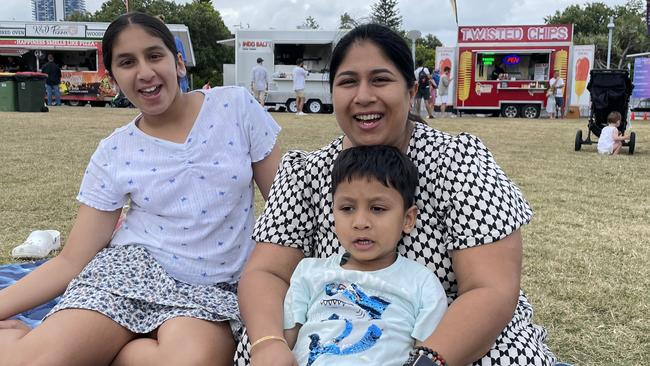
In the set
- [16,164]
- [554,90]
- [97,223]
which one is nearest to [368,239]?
[97,223]

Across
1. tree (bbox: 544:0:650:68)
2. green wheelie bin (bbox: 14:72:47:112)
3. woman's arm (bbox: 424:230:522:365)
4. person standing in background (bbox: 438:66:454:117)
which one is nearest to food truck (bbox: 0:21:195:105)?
green wheelie bin (bbox: 14:72:47:112)

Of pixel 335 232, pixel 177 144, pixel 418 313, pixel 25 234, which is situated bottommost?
pixel 25 234

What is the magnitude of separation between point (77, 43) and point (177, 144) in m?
22.8

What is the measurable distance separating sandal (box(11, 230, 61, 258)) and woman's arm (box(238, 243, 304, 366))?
254 centimetres

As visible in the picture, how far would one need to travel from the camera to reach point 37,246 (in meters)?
3.81

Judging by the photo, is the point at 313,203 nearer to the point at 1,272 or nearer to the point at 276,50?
the point at 1,272

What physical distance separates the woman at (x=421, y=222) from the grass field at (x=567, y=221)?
1206mm

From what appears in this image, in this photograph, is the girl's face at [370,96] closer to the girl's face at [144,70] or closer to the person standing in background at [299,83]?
the girl's face at [144,70]

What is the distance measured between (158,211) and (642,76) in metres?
21.7

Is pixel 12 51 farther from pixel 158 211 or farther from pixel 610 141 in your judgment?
pixel 158 211

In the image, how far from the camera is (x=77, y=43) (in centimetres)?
2253

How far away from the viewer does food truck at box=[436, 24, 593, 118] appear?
809 inches

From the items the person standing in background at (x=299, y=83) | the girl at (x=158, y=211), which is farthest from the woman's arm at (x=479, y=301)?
the person standing in background at (x=299, y=83)

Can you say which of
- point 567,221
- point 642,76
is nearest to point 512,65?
point 642,76
